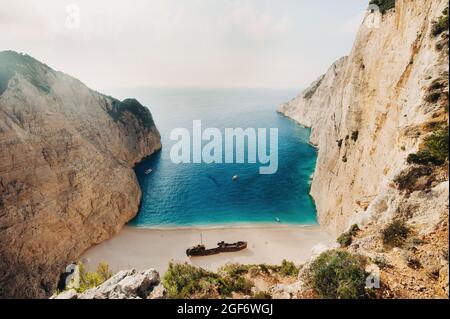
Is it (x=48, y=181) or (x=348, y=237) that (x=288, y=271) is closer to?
(x=348, y=237)

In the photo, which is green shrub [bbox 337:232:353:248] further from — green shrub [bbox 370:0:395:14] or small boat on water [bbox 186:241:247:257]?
green shrub [bbox 370:0:395:14]

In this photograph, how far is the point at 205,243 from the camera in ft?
123

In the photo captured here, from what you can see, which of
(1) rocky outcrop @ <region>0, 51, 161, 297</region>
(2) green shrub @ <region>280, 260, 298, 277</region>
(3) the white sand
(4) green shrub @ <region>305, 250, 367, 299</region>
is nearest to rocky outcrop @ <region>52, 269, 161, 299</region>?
(4) green shrub @ <region>305, 250, 367, 299</region>

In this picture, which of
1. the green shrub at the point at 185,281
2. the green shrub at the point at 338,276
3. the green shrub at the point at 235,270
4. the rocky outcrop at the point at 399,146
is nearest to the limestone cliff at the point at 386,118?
the rocky outcrop at the point at 399,146

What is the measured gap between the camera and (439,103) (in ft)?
49.0

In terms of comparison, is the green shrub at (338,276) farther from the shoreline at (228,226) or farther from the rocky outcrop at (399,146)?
the shoreline at (228,226)

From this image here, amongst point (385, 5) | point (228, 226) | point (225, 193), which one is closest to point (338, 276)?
point (385, 5)

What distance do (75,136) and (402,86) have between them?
38568mm

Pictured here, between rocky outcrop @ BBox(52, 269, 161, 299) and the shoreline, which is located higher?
rocky outcrop @ BBox(52, 269, 161, 299)

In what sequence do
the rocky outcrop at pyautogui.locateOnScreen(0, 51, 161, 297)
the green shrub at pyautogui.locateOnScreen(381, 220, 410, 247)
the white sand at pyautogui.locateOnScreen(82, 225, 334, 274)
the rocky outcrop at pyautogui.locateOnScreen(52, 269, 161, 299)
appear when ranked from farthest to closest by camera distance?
the white sand at pyautogui.locateOnScreen(82, 225, 334, 274) < the rocky outcrop at pyautogui.locateOnScreen(0, 51, 161, 297) < the green shrub at pyautogui.locateOnScreen(381, 220, 410, 247) < the rocky outcrop at pyautogui.locateOnScreen(52, 269, 161, 299)

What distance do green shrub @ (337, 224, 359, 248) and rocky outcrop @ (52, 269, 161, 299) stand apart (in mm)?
Result: 10645

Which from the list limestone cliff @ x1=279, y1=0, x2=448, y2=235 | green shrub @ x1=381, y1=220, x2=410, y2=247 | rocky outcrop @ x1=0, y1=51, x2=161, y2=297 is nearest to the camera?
green shrub @ x1=381, y1=220, x2=410, y2=247

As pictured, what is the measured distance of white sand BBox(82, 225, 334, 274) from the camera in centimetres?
3369
